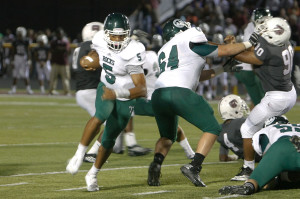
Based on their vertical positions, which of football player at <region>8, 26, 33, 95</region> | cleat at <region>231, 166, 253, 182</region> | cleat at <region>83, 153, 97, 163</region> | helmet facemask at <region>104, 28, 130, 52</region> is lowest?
football player at <region>8, 26, 33, 95</region>

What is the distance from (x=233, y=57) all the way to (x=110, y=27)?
1280 millimetres

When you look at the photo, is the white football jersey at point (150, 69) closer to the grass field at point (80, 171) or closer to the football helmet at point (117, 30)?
the grass field at point (80, 171)

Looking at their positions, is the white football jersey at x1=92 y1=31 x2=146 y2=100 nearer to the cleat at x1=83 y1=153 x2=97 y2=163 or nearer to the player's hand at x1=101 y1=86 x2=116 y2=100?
the player's hand at x1=101 y1=86 x2=116 y2=100

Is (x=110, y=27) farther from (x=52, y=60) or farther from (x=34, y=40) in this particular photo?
(x=34, y=40)

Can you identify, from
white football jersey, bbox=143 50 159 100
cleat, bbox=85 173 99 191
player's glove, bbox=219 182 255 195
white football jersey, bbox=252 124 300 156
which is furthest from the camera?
white football jersey, bbox=143 50 159 100

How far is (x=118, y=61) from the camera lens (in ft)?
24.8

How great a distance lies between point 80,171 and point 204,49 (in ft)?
A: 7.48

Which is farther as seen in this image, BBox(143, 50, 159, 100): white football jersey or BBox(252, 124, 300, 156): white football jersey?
BBox(143, 50, 159, 100): white football jersey

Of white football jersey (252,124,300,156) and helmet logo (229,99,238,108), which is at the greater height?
white football jersey (252,124,300,156)

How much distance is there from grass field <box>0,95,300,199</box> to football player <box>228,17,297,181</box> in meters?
0.57

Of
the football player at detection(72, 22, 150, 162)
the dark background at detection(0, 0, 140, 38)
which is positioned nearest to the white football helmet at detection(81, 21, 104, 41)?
the football player at detection(72, 22, 150, 162)

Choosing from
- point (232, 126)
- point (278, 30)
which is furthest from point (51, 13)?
point (278, 30)

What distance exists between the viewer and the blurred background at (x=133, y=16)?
2412cm

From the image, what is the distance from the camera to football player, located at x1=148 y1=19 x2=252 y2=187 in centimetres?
739
